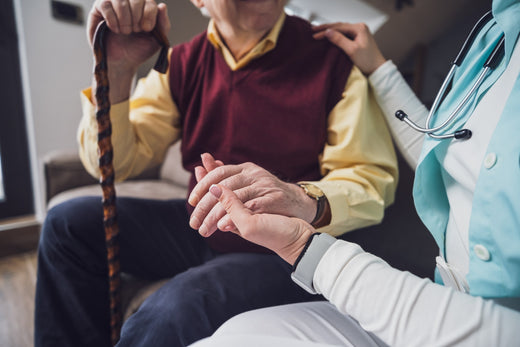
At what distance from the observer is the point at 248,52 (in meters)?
0.56

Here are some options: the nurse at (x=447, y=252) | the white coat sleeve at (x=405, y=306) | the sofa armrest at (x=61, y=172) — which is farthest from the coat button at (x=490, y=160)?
the sofa armrest at (x=61, y=172)

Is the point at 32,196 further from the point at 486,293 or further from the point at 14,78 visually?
the point at 486,293

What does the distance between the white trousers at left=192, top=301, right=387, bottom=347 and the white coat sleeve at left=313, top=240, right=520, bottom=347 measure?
61 millimetres

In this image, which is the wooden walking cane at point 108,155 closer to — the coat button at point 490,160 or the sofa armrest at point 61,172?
the coat button at point 490,160

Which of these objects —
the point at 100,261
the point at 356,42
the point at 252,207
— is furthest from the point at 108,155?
the point at 356,42

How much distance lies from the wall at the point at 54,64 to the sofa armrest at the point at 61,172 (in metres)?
0.04

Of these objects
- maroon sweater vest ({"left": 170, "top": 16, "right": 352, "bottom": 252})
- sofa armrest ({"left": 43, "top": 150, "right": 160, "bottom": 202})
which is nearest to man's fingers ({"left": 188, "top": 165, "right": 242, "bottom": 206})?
maroon sweater vest ({"left": 170, "top": 16, "right": 352, "bottom": 252})

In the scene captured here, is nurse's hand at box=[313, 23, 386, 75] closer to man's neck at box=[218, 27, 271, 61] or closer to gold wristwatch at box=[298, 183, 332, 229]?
man's neck at box=[218, 27, 271, 61]

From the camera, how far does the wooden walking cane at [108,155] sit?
530 mm

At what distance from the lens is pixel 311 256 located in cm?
33

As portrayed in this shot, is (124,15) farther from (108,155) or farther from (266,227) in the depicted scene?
(266,227)

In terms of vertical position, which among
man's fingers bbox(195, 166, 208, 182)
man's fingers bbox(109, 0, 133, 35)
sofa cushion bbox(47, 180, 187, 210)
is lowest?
sofa cushion bbox(47, 180, 187, 210)

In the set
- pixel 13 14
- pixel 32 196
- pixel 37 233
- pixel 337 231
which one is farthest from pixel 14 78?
pixel 337 231

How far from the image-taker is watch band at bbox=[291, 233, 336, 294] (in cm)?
33
